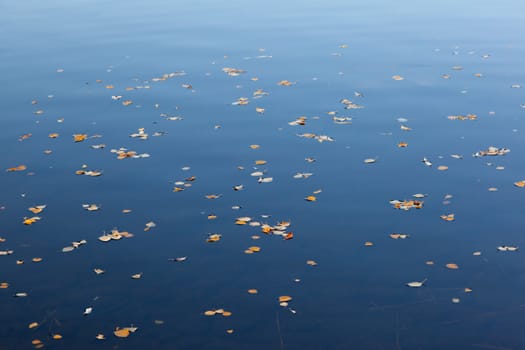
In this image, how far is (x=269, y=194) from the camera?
42.6ft

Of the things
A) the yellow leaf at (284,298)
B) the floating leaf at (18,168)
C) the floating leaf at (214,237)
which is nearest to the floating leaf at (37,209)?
the floating leaf at (18,168)

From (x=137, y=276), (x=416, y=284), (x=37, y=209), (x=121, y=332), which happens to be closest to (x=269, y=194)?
(x=137, y=276)

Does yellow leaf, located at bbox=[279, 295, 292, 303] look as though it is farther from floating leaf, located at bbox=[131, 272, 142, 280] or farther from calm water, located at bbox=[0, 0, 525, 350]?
floating leaf, located at bbox=[131, 272, 142, 280]

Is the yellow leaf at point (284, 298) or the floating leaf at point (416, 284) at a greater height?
the floating leaf at point (416, 284)

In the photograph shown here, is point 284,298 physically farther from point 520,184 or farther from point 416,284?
point 520,184

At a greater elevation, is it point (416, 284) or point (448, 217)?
point (448, 217)

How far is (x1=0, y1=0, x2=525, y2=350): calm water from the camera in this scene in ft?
31.1

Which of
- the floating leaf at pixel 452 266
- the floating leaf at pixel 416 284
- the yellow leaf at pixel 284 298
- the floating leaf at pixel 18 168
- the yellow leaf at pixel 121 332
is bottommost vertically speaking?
the yellow leaf at pixel 121 332

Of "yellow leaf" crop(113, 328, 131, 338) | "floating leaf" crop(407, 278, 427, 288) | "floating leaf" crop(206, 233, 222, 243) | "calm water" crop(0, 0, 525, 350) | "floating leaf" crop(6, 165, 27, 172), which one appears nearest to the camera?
"yellow leaf" crop(113, 328, 131, 338)

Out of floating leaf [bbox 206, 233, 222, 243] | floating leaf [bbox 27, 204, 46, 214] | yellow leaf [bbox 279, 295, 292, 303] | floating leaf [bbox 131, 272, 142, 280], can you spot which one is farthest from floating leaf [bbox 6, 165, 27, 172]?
yellow leaf [bbox 279, 295, 292, 303]

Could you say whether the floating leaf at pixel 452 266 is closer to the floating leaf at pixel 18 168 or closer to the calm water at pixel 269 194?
the calm water at pixel 269 194

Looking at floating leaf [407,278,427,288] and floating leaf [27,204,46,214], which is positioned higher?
floating leaf [27,204,46,214]

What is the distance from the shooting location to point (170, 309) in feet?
32.0

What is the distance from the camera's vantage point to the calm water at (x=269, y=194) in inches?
373
